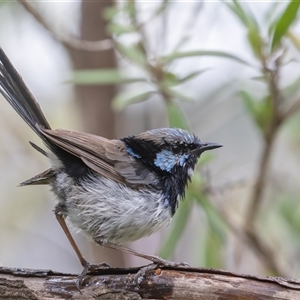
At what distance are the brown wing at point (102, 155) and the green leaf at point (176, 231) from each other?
0.82m

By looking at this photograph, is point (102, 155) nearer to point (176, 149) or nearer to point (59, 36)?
point (176, 149)

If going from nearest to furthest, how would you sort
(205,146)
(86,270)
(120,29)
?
1. (86,270)
2. (205,146)
3. (120,29)

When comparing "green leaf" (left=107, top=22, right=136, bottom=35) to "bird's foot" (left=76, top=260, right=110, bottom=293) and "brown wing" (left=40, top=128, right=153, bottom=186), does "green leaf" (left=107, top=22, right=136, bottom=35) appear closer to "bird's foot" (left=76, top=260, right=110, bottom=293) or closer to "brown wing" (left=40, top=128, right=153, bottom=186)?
"brown wing" (left=40, top=128, right=153, bottom=186)

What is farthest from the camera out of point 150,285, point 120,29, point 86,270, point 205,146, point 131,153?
point 120,29

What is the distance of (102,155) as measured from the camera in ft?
9.59

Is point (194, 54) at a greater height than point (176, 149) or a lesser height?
greater

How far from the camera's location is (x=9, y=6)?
14.5 feet

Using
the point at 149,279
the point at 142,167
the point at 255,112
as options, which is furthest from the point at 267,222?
the point at 149,279

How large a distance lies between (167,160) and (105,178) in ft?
1.28

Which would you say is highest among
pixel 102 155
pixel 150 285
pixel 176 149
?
pixel 176 149

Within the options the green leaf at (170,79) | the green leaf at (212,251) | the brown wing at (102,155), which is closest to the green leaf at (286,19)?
the green leaf at (170,79)

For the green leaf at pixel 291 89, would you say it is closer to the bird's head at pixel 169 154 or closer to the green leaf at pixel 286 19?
the green leaf at pixel 286 19

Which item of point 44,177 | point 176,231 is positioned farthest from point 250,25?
point 44,177

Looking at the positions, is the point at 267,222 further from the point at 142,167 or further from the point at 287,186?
the point at 142,167
